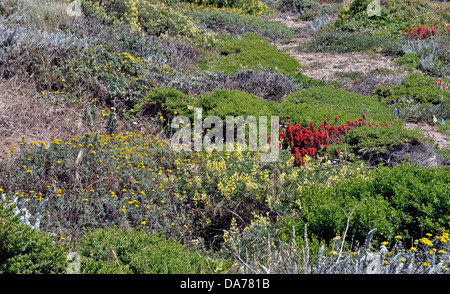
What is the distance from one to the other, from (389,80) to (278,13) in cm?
993

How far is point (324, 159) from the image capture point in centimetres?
576

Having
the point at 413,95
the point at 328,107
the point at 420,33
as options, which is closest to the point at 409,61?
the point at 420,33

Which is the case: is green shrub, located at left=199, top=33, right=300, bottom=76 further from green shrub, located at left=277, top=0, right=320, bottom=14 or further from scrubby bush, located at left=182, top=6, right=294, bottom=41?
green shrub, located at left=277, top=0, right=320, bottom=14

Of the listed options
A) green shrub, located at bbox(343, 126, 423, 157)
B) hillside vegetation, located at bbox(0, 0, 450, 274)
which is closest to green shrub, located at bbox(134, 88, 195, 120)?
hillside vegetation, located at bbox(0, 0, 450, 274)

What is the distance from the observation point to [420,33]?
1232 centimetres

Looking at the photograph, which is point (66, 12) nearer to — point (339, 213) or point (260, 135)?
point (260, 135)

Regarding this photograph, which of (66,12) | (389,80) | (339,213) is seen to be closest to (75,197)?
(339,213)

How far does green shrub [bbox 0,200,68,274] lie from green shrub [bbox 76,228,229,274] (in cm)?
20

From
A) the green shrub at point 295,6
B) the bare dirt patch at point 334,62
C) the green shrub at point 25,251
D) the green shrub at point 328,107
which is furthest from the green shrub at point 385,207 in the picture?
the green shrub at point 295,6

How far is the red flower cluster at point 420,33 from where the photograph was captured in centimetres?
1233

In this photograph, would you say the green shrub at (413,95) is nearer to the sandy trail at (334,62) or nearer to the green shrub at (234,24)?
the sandy trail at (334,62)

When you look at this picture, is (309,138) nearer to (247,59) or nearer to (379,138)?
(379,138)

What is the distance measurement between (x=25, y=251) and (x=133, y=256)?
696 mm

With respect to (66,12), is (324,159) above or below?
below
